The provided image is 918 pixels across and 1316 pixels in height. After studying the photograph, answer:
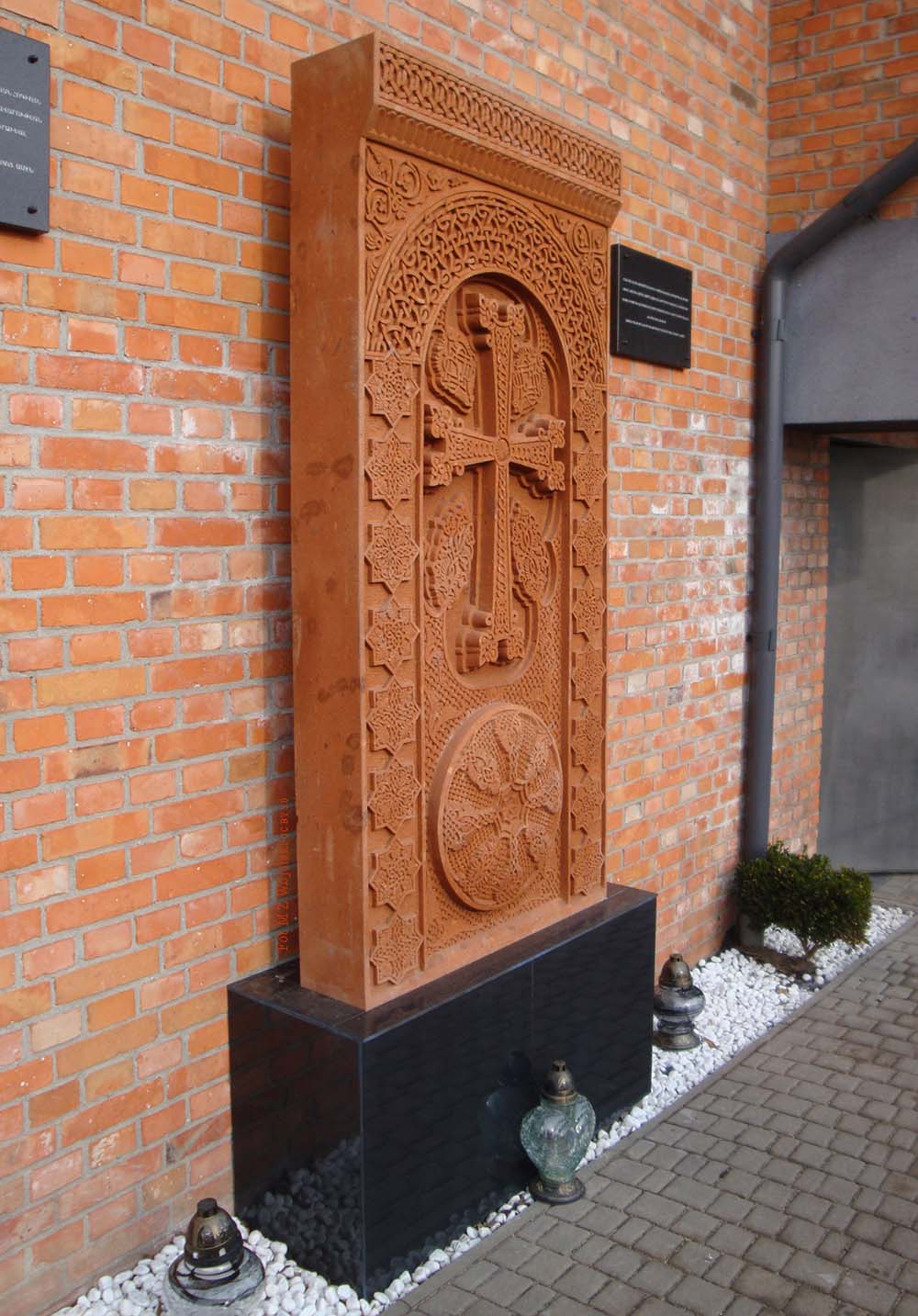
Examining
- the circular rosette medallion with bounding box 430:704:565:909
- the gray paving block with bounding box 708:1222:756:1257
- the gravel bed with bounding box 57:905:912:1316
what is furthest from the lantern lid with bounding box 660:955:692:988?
the gray paving block with bounding box 708:1222:756:1257

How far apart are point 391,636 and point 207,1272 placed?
1399 mm

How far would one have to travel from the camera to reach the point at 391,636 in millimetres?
2689

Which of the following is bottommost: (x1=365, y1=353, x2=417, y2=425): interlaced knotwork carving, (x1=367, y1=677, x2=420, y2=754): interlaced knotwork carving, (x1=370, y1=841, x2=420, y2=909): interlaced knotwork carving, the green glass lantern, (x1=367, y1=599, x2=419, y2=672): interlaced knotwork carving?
the green glass lantern

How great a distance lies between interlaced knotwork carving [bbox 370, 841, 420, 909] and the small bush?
8.14 ft

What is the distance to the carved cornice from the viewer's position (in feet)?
8.30

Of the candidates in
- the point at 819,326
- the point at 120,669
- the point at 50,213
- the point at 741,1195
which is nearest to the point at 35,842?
the point at 120,669

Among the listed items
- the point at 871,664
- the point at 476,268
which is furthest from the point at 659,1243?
the point at 871,664

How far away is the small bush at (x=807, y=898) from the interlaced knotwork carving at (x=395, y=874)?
248 centimetres

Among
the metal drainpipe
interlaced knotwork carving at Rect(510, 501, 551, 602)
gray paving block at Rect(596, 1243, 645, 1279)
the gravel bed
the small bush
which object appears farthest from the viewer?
the metal drainpipe

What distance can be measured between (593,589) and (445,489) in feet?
2.29

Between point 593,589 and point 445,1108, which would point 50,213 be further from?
point 445,1108

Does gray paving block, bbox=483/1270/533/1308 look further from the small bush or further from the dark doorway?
the dark doorway

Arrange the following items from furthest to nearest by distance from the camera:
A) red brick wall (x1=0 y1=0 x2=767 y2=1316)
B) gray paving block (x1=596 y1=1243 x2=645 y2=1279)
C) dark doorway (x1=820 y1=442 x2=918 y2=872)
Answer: dark doorway (x1=820 y1=442 x2=918 y2=872)
gray paving block (x1=596 y1=1243 x2=645 y2=1279)
red brick wall (x1=0 y1=0 x2=767 y2=1316)

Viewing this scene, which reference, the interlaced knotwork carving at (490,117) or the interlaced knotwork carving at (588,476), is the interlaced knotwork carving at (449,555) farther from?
the interlaced knotwork carving at (490,117)
